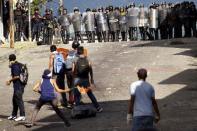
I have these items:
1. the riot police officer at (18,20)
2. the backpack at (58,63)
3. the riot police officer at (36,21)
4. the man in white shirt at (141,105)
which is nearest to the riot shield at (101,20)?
the riot police officer at (36,21)

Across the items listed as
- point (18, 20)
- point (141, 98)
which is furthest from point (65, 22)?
point (141, 98)

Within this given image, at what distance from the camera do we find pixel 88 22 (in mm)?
30688

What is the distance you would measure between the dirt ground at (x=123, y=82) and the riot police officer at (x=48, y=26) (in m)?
1.47

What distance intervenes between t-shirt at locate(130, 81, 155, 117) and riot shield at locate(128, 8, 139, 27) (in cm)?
2155

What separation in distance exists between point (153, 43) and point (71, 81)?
1389 centimetres

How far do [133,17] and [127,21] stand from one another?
591 millimetres

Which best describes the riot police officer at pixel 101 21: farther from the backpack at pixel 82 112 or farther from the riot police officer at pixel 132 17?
the backpack at pixel 82 112

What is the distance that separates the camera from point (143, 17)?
3020cm

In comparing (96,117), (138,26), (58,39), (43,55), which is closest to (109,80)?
(96,117)

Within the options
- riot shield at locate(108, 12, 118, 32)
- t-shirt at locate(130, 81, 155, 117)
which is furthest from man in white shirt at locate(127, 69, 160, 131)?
riot shield at locate(108, 12, 118, 32)

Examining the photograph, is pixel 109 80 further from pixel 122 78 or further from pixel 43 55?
pixel 43 55

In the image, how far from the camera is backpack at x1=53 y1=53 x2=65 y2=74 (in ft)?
47.3

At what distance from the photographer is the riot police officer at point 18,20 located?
102 ft

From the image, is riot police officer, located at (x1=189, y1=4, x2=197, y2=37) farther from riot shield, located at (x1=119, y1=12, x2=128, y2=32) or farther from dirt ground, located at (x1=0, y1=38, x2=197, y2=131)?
riot shield, located at (x1=119, y1=12, x2=128, y2=32)
